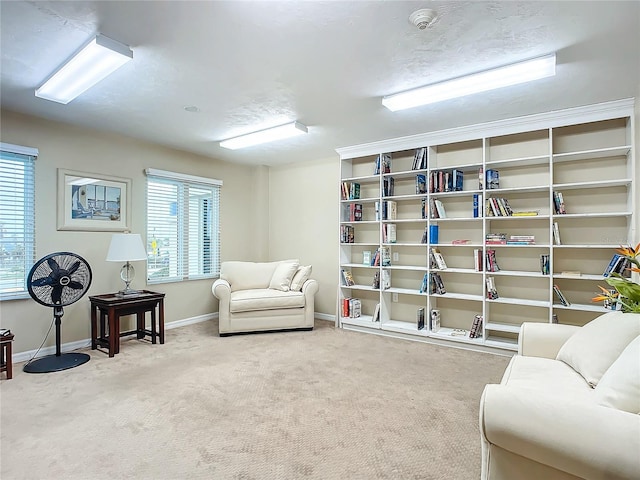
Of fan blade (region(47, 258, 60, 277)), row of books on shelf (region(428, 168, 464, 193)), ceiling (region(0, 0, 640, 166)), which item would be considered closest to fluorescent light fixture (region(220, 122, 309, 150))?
ceiling (region(0, 0, 640, 166))

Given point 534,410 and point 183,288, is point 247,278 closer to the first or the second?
point 183,288

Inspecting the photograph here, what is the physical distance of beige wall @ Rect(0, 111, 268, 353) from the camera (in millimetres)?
3541

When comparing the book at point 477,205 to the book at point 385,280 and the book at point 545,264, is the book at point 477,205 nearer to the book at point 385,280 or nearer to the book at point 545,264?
the book at point 545,264

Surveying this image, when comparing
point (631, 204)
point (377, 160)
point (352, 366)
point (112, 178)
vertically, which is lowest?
point (352, 366)

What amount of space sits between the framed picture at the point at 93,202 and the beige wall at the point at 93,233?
0.07 meters

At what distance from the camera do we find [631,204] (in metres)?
3.18

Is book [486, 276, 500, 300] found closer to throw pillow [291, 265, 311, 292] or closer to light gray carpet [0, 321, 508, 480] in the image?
light gray carpet [0, 321, 508, 480]

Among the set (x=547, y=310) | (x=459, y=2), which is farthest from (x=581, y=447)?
(x=547, y=310)

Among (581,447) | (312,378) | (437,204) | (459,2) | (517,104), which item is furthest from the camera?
(437,204)

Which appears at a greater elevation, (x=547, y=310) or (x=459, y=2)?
(x=459, y=2)

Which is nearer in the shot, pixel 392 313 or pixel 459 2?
pixel 459 2

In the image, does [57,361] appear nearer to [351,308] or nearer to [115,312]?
[115,312]

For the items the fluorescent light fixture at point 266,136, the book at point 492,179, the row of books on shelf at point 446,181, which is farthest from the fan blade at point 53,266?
the book at point 492,179

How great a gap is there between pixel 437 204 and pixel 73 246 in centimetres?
413
